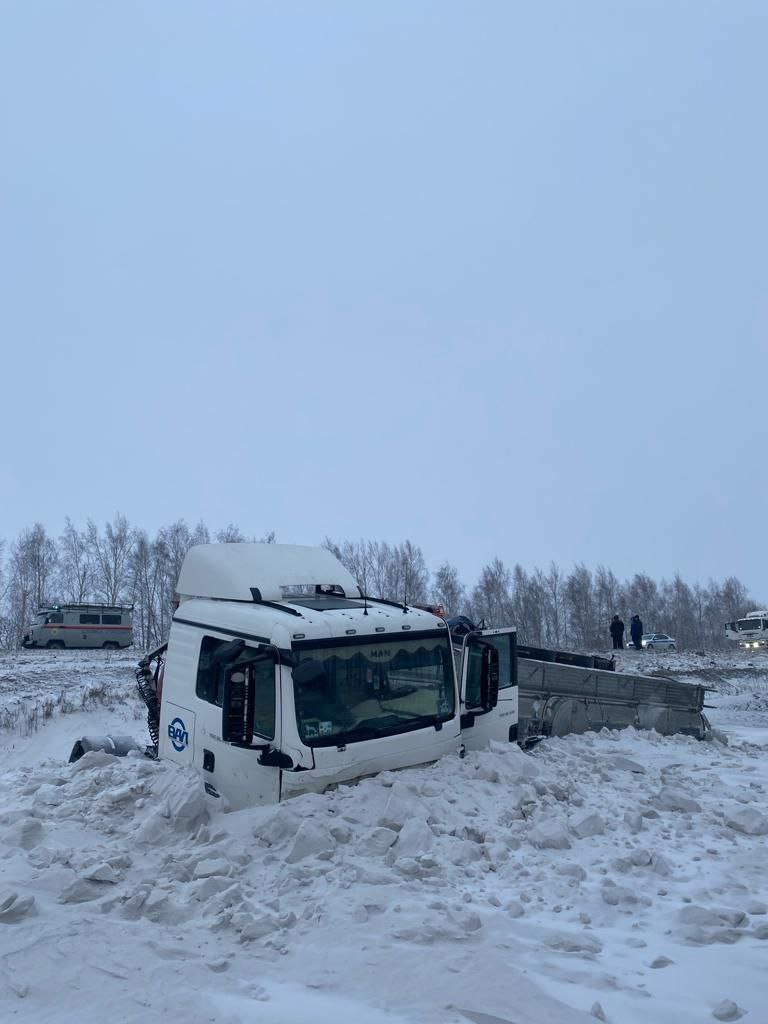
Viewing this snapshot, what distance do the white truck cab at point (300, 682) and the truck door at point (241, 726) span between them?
1 centimetres

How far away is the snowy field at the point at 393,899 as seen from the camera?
12.9 ft

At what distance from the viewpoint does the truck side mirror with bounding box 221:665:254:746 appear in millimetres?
5922

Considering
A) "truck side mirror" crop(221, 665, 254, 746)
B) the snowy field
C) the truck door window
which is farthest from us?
the truck door window

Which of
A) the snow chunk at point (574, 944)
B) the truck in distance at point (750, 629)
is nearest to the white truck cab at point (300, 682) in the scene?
the snow chunk at point (574, 944)

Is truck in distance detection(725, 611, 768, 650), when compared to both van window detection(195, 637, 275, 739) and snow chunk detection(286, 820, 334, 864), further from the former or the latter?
snow chunk detection(286, 820, 334, 864)

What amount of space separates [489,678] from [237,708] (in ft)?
9.63

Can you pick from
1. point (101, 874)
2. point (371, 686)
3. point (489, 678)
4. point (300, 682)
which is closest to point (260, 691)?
point (300, 682)

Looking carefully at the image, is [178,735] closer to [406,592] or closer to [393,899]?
[393,899]

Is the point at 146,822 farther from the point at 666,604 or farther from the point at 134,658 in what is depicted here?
the point at 666,604

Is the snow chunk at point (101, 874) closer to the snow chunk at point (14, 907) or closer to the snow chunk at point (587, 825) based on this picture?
the snow chunk at point (14, 907)

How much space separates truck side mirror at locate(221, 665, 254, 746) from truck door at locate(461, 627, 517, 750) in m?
2.72

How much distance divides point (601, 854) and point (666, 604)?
9080cm

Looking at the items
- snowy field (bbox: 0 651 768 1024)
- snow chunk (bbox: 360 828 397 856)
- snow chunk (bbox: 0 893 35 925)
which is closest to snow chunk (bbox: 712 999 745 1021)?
snowy field (bbox: 0 651 768 1024)

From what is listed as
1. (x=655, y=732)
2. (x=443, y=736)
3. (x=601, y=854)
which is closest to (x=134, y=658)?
(x=655, y=732)
